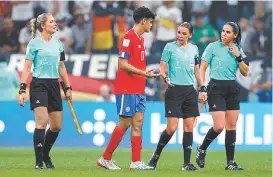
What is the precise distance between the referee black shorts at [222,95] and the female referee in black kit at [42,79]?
2.43 metres

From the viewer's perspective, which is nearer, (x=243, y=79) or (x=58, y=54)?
(x=58, y=54)

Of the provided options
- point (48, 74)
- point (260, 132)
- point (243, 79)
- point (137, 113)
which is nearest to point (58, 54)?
point (48, 74)

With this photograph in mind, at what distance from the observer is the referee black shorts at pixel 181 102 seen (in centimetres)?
A: 1490

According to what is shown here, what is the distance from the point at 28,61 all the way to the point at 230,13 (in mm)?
12313

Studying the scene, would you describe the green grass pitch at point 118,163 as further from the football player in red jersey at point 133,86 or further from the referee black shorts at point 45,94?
the referee black shorts at point 45,94

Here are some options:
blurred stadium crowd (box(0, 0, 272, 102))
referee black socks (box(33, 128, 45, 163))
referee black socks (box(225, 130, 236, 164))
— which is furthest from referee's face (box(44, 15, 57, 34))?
blurred stadium crowd (box(0, 0, 272, 102))

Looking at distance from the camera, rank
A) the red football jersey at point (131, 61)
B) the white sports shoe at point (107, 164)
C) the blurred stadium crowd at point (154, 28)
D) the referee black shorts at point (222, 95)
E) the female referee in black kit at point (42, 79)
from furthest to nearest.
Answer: the blurred stadium crowd at point (154, 28)
the referee black shorts at point (222, 95)
the white sports shoe at point (107, 164)
the female referee in black kit at point (42, 79)
the red football jersey at point (131, 61)

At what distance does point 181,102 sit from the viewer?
15.0 metres

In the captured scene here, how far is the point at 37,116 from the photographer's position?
1446 cm

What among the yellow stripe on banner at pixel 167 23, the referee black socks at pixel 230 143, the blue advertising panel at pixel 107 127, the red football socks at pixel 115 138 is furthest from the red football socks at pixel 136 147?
the yellow stripe on banner at pixel 167 23

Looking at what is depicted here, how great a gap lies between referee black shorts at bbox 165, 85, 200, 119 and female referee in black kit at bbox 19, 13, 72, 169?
5.42 feet

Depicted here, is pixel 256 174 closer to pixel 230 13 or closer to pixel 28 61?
pixel 28 61

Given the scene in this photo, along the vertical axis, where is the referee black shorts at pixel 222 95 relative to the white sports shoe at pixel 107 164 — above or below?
above

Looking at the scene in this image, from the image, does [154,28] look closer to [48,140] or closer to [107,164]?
[48,140]
